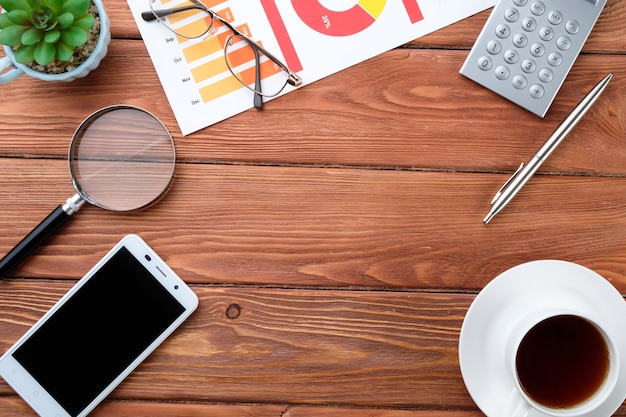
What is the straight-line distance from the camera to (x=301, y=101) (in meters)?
0.70

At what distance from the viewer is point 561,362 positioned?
0.64 metres

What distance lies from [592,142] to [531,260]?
0.16 metres

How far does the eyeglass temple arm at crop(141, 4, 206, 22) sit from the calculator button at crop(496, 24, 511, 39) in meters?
0.35

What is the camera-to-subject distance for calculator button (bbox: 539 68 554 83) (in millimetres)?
681

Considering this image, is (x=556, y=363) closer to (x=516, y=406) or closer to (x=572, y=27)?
(x=516, y=406)

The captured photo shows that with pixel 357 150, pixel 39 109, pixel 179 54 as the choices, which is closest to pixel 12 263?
pixel 39 109

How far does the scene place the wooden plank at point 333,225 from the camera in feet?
2.29

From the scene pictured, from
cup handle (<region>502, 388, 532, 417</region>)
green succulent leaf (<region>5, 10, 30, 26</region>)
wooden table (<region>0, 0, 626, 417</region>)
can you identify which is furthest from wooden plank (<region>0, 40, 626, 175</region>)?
cup handle (<region>502, 388, 532, 417</region>)

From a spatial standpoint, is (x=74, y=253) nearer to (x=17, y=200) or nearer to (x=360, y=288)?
(x=17, y=200)

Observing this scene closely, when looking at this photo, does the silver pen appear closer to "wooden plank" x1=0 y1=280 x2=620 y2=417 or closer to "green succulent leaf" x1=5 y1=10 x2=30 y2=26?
"wooden plank" x1=0 y1=280 x2=620 y2=417

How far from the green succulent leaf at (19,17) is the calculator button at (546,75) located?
0.57m

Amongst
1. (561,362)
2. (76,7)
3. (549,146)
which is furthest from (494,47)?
(76,7)

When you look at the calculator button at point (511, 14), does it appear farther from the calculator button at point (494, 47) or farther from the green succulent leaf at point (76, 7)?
the green succulent leaf at point (76, 7)

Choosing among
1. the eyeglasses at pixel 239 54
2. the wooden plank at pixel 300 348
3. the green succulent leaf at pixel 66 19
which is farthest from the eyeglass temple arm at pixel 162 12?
the wooden plank at pixel 300 348
